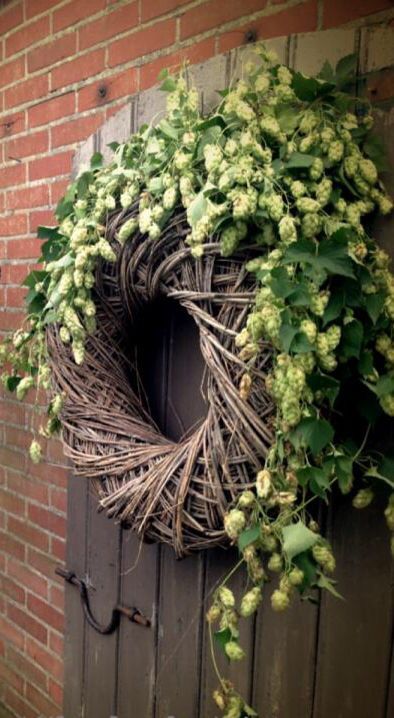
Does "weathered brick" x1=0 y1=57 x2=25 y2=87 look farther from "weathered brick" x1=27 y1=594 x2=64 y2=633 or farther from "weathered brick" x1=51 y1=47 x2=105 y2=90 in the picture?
"weathered brick" x1=27 y1=594 x2=64 y2=633

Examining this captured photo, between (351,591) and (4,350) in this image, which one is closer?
(351,591)

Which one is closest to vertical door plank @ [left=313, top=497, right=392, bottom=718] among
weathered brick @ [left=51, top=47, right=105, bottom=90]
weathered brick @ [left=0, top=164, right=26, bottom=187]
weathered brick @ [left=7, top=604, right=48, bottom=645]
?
weathered brick @ [left=7, top=604, right=48, bottom=645]

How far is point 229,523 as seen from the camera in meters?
0.90

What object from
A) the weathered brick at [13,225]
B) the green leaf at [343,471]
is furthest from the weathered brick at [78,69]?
the green leaf at [343,471]

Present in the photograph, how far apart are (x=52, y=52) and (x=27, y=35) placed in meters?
0.17

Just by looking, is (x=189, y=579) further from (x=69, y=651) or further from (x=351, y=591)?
(x=69, y=651)

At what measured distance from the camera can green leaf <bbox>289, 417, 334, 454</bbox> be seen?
0.86 metres

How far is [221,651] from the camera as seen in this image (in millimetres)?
1274

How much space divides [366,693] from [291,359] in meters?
0.68

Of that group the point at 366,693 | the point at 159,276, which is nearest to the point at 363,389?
the point at 159,276

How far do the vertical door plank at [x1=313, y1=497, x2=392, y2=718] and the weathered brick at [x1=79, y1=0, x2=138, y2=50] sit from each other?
1292 mm

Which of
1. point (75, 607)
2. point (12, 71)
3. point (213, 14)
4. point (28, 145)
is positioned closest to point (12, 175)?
point (28, 145)

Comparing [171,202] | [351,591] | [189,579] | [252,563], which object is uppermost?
[171,202]

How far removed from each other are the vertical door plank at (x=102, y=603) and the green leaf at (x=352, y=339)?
0.87m
